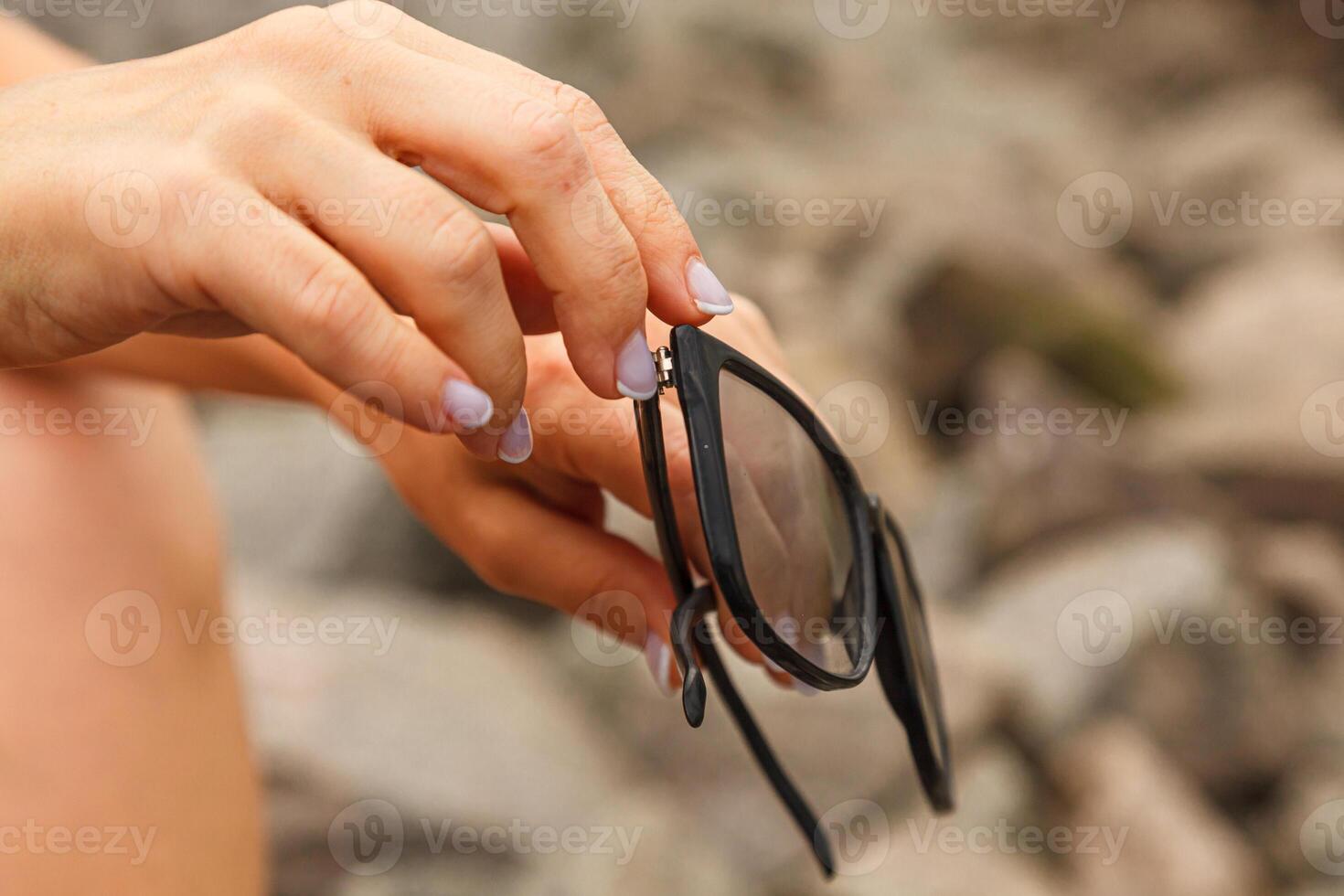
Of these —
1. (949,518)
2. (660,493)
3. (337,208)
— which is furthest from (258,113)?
(949,518)

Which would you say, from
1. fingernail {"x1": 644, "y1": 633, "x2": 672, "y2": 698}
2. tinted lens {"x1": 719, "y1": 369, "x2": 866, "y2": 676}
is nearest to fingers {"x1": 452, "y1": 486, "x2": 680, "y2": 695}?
fingernail {"x1": 644, "y1": 633, "x2": 672, "y2": 698}

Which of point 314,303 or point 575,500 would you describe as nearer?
point 314,303

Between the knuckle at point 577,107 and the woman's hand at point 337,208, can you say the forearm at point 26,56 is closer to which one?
the woman's hand at point 337,208

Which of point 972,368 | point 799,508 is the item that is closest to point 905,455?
point 972,368

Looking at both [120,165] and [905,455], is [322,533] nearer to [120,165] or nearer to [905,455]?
[905,455]

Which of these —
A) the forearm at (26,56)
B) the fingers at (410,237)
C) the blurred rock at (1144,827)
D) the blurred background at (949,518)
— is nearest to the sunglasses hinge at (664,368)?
the fingers at (410,237)

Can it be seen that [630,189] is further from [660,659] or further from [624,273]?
[660,659]
